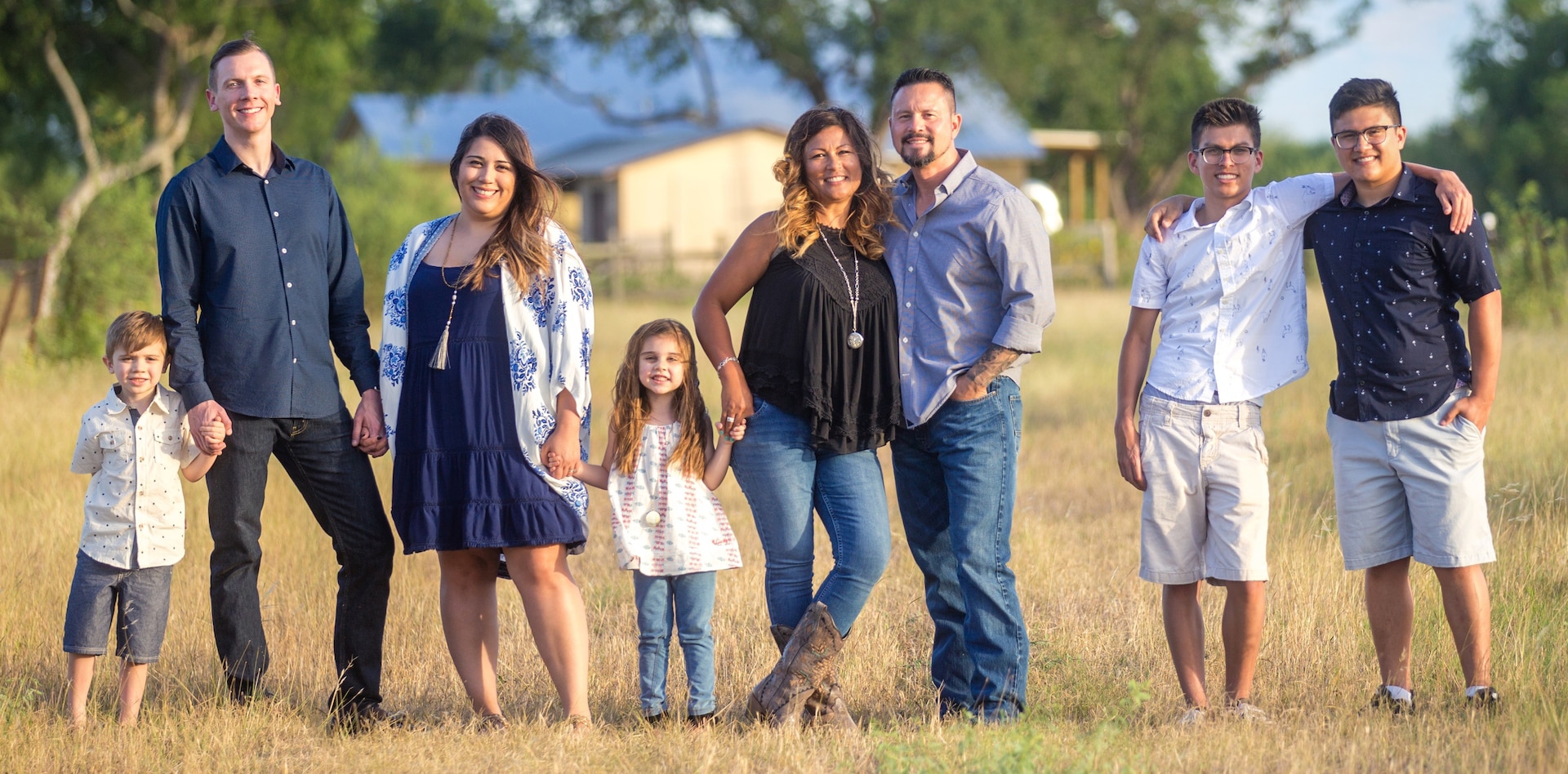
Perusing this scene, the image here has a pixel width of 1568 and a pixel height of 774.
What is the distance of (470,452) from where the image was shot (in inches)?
179

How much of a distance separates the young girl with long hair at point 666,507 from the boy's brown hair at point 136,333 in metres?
1.51

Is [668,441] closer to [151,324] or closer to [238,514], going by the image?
[238,514]

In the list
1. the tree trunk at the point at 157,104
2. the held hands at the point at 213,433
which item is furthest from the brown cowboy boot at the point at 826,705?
the tree trunk at the point at 157,104

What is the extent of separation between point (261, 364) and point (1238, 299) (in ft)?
10.8

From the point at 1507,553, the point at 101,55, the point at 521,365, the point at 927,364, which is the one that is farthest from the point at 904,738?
the point at 101,55

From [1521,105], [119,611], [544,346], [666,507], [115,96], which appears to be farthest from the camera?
[1521,105]

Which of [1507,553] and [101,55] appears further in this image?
[101,55]

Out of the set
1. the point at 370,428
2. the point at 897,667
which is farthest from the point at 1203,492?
the point at 370,428

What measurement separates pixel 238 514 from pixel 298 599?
1.79 metres

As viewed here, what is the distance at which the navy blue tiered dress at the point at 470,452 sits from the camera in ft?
14.8

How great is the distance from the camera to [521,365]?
14.9 ft

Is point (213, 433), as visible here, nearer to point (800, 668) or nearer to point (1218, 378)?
point (800, 668)

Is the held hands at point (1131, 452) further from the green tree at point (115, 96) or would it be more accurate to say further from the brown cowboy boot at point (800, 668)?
the green tree at point (115, 96)

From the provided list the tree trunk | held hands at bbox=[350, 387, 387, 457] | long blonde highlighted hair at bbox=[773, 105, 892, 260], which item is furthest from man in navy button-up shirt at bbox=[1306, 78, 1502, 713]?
the tree trunk
